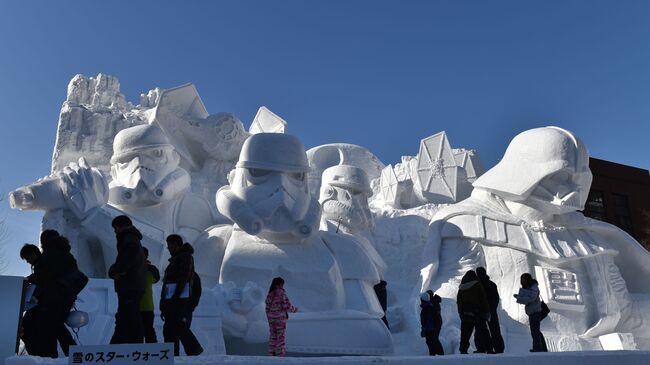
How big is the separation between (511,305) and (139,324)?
228 inches

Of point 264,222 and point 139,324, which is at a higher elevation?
point 264,222

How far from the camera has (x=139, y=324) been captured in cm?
395

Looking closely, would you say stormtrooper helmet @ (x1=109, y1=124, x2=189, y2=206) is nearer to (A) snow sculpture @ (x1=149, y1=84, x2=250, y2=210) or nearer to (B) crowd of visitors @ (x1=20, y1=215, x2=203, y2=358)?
(A) snow sculpture @ (x1=149, y1=84, x2=250, y2=210)

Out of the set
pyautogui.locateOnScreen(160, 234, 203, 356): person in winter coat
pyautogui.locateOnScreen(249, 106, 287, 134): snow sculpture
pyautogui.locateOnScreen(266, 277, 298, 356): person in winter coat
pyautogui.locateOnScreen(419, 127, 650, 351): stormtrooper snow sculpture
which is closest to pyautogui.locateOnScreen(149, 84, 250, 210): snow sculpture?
pyautogui.locateOnScreen(249, 106, 287, 134): snow sculpture

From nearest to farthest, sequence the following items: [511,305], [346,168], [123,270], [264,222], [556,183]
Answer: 1. [123,270]
2. [264,222]
3. [511,305]
4. [556,183]
5. [346,168]

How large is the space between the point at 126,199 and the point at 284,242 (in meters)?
2.22

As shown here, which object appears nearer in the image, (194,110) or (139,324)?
(139,324)

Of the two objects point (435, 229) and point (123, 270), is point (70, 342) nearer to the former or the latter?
point (123, 270)

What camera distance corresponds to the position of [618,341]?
816cm

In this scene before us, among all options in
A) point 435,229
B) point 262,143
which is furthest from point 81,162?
point 435,229

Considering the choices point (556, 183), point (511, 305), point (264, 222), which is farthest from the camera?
point (556, 183)

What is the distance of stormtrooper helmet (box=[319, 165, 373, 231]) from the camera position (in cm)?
948

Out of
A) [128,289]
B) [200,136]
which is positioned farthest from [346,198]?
[128,289]

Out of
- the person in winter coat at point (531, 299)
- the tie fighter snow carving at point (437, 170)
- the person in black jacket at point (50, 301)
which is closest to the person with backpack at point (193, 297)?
the person in black jacket at point (50, 301)
